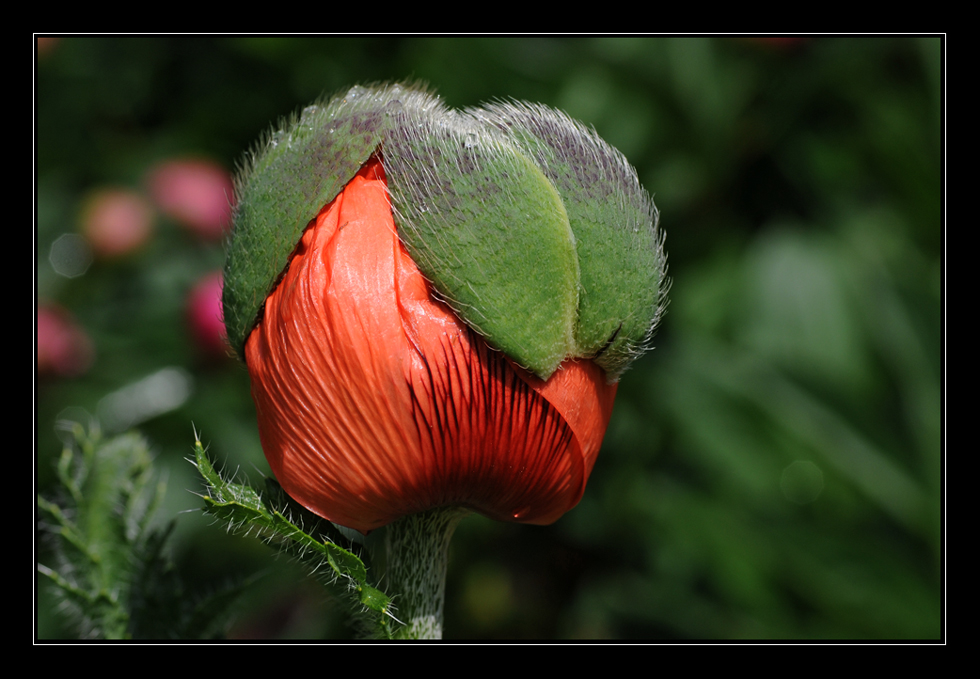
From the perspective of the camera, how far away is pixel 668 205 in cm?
362

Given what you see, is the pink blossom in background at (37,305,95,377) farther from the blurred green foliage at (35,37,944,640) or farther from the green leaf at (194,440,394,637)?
the green leaf at (194,440,394,637)

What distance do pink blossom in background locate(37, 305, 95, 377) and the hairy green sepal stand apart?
1.96 meters

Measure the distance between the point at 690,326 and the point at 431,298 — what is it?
2.62 metres

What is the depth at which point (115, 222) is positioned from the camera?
3.17 meters

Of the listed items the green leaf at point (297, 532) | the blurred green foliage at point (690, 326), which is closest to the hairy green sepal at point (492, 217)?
the green leaf at point (297, 532)

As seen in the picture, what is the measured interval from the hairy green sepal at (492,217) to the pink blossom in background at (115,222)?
2228 millimetres

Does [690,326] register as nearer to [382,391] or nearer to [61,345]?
[61,345]

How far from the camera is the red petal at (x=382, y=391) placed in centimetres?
103

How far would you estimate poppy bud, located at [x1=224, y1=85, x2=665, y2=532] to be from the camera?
1.02m

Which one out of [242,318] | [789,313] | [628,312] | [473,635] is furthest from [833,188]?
[242,318]

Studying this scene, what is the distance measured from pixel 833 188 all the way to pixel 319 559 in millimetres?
3321

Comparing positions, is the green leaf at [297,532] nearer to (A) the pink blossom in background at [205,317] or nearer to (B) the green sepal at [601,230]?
(B) the green sepal at [601,230]

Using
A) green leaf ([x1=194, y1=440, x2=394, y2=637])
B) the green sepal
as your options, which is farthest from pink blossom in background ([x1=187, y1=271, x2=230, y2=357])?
the green sepal

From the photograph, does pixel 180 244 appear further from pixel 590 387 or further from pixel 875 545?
pixel 875 545
